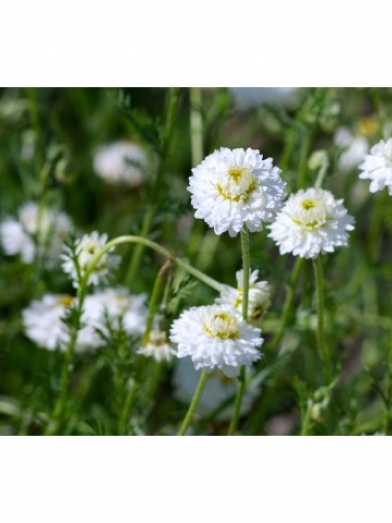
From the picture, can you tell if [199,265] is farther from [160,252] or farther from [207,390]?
[160,252]

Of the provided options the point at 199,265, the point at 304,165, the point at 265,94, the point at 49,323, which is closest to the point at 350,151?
the point at 265,94

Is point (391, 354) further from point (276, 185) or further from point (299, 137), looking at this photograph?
point (299, 137)

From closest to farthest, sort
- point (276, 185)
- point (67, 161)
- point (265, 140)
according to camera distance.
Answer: point (276, 185)
point (67, 161)
point (265, 140)

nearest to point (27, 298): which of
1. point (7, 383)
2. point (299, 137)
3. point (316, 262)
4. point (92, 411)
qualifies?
point (7, 383)

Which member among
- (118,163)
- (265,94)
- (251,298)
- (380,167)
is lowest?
(251,298)

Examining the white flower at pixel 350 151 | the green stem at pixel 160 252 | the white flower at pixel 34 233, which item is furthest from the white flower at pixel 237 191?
the white flower at pixel 350 151

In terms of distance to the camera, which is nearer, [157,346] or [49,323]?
[157,346]
